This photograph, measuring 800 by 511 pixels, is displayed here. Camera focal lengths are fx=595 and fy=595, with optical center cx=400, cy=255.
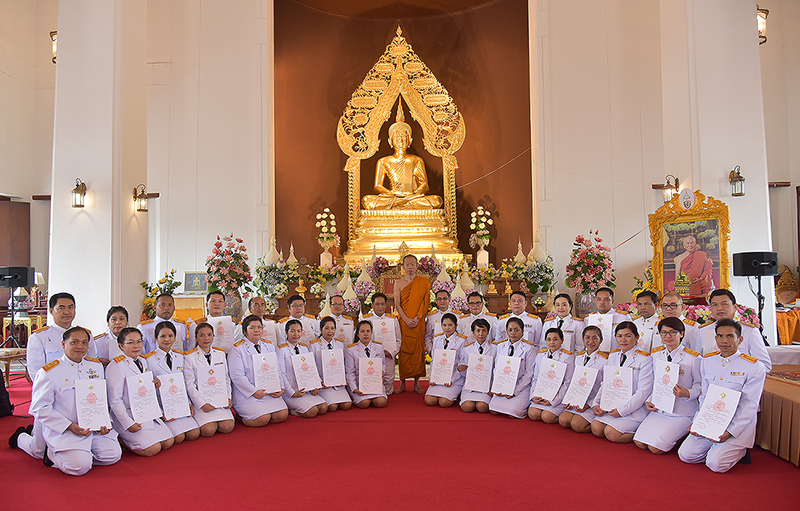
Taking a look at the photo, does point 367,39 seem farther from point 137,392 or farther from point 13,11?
point 137,392

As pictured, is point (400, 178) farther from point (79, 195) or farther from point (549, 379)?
point (549, 379)

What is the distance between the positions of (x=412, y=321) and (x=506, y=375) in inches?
60.3

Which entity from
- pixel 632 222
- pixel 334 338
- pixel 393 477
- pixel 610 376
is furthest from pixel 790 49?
pixel 393 477

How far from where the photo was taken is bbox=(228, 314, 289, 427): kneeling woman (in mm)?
5266

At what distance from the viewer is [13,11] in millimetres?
11680

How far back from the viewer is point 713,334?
186 inches

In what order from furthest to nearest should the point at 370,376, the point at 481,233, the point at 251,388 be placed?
1. the point at 481,233
2. the point at 370,376
3. the point at 251,388

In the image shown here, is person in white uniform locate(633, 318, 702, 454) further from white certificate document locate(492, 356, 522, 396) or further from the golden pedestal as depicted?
the golden pedestal

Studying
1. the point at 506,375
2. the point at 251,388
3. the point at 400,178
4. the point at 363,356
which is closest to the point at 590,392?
the point at 506,375

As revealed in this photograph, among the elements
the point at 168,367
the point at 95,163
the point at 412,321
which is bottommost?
the point at 168,367

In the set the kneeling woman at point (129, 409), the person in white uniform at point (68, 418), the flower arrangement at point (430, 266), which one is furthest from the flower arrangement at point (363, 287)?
the person in white uniform at point (68, 418)

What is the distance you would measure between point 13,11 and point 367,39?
695cm

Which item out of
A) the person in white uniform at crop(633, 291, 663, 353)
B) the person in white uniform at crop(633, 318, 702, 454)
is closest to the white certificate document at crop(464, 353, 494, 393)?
the person in white uniform at crop(633, 291, 663, 353)

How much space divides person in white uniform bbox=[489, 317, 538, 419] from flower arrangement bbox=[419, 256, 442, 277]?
2564mm
